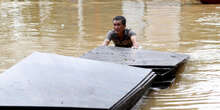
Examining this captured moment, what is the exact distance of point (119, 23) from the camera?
7031mm

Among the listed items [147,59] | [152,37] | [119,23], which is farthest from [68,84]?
[152,37]

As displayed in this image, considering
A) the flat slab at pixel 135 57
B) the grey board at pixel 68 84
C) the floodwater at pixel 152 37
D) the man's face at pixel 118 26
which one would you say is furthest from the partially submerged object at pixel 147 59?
the grey board at pixel 68 84

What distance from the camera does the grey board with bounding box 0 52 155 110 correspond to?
145 inches

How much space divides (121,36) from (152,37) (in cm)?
346

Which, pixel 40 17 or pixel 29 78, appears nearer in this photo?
pixel 29 78

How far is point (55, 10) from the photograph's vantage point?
58.7 feet

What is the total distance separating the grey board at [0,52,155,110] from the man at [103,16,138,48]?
2083 millimetres

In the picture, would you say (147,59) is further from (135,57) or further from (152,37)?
(152,37)

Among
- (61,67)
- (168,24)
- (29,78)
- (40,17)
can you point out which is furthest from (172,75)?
(40,17)

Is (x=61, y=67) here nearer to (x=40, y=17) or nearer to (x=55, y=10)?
(x=40, y=17)

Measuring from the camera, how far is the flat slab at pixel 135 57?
5.91m

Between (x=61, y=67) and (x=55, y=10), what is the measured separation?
13.6 meters

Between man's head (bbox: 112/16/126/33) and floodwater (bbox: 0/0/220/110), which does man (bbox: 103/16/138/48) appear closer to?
man's head (bbox: 112/16/126/33)

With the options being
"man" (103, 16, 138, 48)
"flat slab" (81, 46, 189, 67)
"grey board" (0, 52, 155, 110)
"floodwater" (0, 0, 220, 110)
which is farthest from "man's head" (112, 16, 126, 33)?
"grey board" (0, 52, 155, 110)
